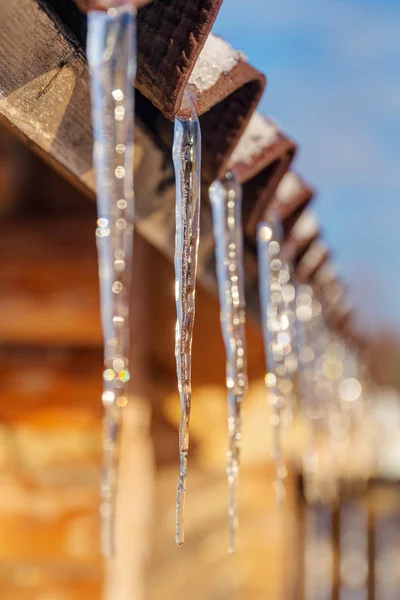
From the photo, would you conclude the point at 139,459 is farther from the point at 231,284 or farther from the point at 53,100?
the point at 53,100

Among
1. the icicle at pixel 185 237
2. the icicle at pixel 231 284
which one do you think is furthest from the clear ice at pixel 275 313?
the icicle at pixel 185 237

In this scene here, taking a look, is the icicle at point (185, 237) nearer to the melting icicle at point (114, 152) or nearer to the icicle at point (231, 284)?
the melting icicle at point (114, 152)

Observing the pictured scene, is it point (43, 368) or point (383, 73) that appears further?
point (383, 73)

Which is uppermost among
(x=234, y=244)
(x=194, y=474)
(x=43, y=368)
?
(x=234, y=244)

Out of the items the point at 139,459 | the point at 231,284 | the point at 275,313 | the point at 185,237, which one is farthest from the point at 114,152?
the point at 139,459

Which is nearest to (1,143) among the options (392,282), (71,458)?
(71,458)

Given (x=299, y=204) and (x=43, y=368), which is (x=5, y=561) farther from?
(x=299, y=204)
